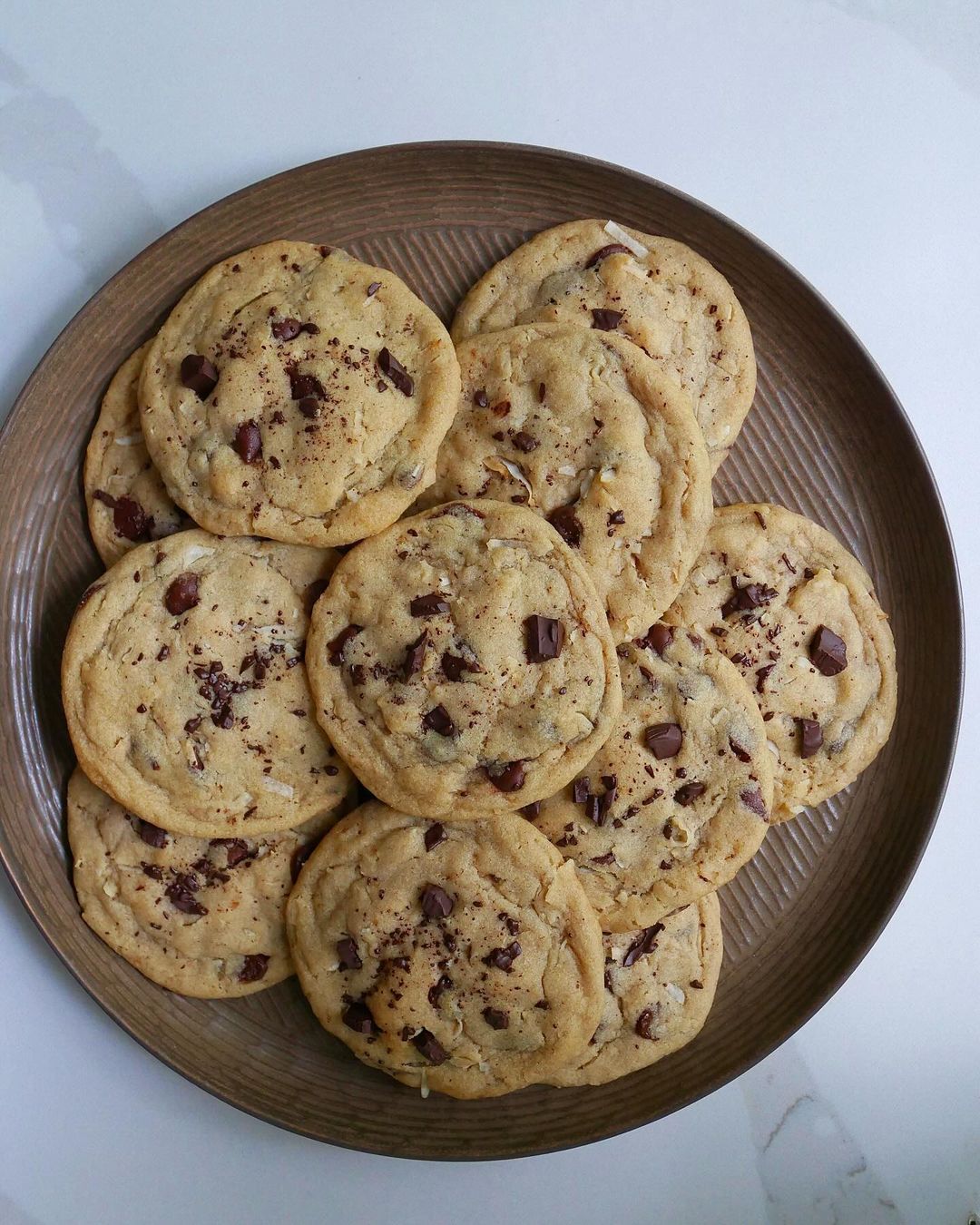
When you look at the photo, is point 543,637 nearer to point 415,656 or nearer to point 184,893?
point 415,656

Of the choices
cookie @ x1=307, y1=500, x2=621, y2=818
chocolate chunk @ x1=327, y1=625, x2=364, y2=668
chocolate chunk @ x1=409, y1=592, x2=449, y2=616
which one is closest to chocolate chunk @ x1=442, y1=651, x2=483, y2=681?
cookie @ x1=307, y1=500, x2=621, y2=818

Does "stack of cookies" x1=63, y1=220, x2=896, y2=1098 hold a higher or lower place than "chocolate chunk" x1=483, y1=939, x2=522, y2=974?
higher

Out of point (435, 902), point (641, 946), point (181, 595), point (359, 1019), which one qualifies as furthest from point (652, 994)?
point (181, 595)

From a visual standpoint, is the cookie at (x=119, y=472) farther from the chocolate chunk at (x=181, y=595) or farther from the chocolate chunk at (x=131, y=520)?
the chocolate chunk at (x=181, y=595)

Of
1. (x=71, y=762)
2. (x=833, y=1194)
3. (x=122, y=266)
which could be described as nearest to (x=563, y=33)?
(x=122, y=266)

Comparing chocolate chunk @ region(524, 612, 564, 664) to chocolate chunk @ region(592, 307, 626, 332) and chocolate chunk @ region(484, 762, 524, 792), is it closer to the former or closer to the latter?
chocolate chunk @ region(484, 762, 524, 792)

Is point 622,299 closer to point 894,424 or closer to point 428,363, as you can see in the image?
point 428,363

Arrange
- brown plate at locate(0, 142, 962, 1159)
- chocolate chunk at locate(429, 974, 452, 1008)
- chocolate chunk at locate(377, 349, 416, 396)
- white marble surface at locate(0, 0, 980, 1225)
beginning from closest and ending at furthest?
chocolate chunk at locate(377, 349, 416, 396)
chocolate chunk at locate(429, 974, 452, 1008)
brown plate at locate(0, 142, 962, 1159)
white marble surface at locate(0, 0, 980, 1225)

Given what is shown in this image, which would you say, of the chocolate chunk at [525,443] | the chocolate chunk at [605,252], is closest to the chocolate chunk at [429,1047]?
the chocolate chunk at [525,443]
